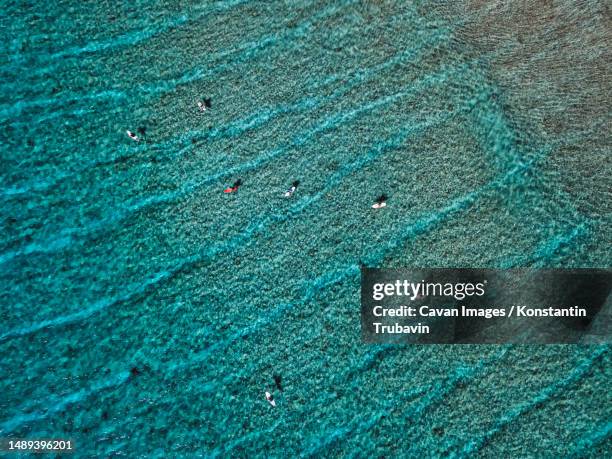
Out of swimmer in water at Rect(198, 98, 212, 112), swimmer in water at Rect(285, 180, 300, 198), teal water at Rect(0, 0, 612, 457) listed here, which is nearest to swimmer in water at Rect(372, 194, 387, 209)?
teal water at Rect(0, 0, 612, 457)

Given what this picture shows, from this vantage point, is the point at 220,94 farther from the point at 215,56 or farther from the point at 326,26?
the point at 326,26

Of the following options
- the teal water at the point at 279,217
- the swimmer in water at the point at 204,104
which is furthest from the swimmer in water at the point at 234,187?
the swimmer in water at the point at 204,104

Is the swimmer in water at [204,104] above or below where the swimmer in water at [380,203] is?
above

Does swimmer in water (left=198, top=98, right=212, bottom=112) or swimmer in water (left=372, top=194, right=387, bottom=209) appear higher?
swimmer in water (left=198, top=98, right=212, bottom=112)

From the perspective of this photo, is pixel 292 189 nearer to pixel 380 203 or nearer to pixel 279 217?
pixel 279 217

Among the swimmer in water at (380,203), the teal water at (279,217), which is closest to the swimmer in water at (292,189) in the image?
the teal water at (279,217)

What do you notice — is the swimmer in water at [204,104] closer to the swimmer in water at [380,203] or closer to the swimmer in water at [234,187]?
the swimmer in water at [234,187]

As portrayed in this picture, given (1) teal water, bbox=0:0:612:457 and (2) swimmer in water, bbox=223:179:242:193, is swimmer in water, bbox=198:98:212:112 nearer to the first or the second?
(1) teal water, bbox=0:0:612:457

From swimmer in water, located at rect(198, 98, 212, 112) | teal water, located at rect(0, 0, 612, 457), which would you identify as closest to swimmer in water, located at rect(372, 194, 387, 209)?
teal water, located at rect(0, 0, 612, 457)
